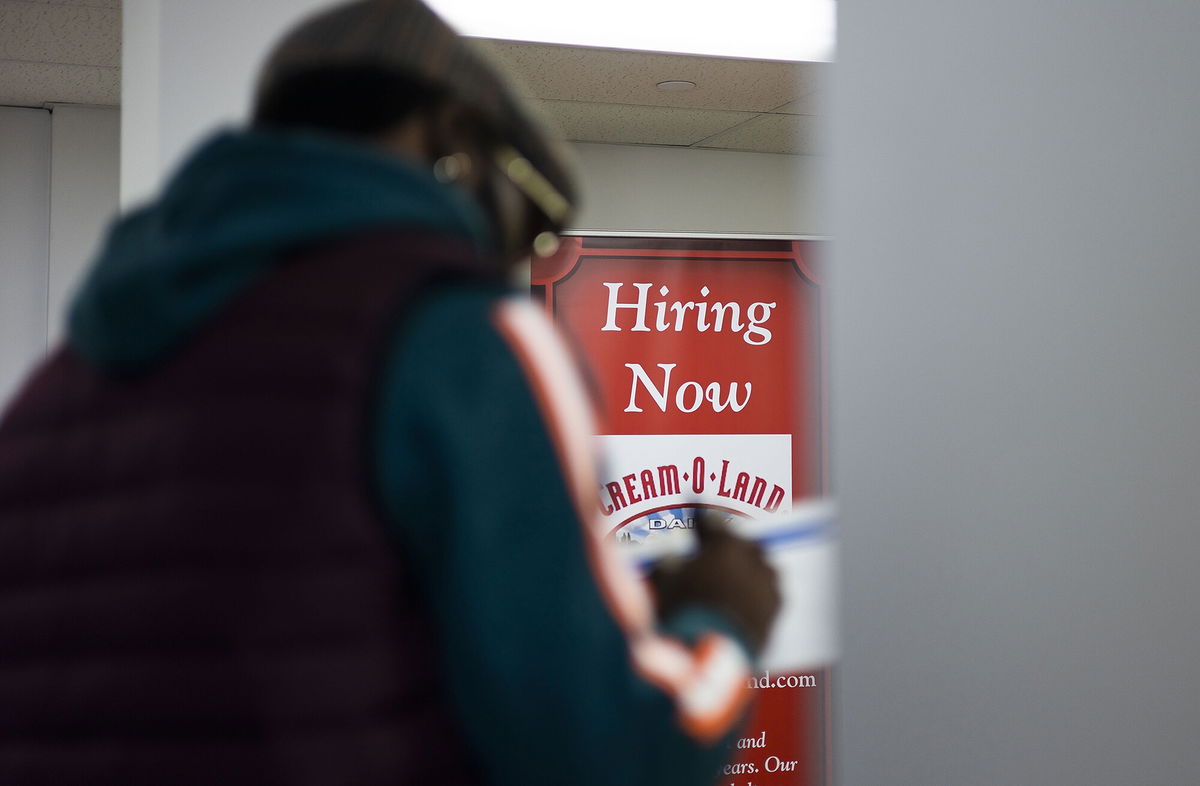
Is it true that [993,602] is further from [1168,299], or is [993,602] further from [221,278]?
[221,278]

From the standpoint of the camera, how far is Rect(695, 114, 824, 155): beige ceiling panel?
4.59 meters

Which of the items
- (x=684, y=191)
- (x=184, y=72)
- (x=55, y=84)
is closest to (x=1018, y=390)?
(x=184, y=72)

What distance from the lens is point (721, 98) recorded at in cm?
423

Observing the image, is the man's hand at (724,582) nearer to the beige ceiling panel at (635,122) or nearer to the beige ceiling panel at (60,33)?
the beige ceiling panel at (60,33)

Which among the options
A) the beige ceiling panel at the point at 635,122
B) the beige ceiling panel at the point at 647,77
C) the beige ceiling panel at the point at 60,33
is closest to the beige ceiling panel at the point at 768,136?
the beige ceiling panel at the point at 635,122

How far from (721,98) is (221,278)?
3.79 meters

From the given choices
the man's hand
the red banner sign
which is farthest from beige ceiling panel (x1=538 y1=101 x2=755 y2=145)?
the man's hand

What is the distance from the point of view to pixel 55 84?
161 inches

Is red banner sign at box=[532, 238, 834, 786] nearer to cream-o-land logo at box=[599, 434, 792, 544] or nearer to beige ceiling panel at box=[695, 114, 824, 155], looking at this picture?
cream-o-land logo at box=[599, 434, 792, 544]

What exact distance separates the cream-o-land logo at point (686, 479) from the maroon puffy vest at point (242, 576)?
2.61 m

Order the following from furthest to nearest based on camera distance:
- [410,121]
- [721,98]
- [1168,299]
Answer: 1. [721,98]
2. [1168,299]
3. [410,121]

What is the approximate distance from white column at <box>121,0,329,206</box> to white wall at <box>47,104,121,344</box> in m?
2.62

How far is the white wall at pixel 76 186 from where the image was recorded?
4.39 meters

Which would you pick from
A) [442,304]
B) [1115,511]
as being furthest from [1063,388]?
[442,304]
